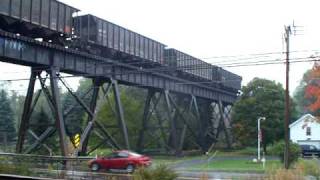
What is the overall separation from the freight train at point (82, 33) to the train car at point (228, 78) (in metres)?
11.0

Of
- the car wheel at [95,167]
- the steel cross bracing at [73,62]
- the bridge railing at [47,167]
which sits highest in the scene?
the steel cross bracing at [73,62]

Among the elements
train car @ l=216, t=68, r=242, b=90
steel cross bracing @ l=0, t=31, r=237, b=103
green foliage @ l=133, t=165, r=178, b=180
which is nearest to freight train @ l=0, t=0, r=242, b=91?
steel cross bracing @ l=0, t=31, r=237, b=103

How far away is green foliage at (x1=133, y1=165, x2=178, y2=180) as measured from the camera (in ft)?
49.1

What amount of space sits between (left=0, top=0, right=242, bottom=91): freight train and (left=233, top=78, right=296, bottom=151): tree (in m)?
18.0

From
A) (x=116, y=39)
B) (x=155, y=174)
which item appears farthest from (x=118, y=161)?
(x=155, y=174)

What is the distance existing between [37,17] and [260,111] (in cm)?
4004

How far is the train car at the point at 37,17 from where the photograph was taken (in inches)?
1252

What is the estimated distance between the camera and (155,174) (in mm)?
15188

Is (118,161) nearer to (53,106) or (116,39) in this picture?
(53,106)

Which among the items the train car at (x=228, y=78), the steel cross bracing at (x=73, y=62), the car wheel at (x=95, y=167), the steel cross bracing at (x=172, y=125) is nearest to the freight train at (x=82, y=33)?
the steel cross bracing at (x=73, y=62)

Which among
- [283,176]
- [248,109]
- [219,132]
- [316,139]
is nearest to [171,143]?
[248,109]

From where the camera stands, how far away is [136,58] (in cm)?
4628

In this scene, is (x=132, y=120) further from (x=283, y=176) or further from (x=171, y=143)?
(x=283, y=176)

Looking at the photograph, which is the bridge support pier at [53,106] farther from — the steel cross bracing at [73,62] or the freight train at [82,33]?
the freight train at [82,33]
